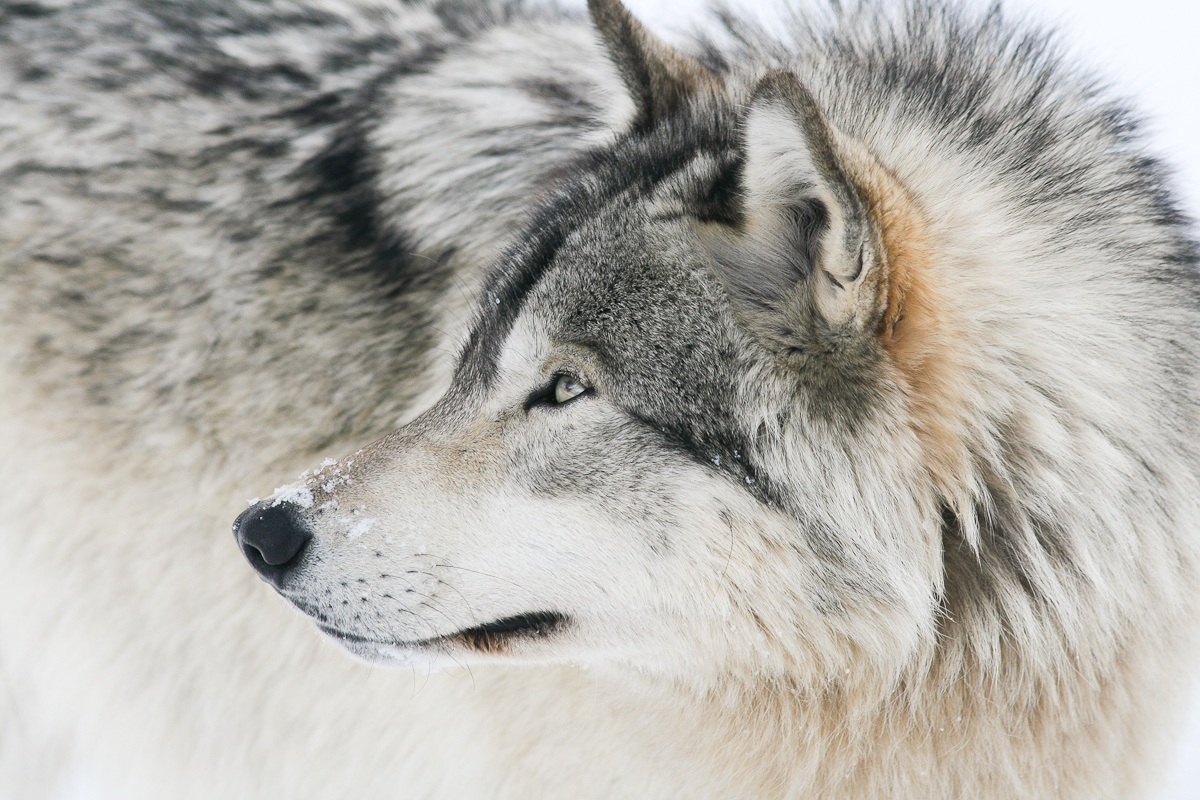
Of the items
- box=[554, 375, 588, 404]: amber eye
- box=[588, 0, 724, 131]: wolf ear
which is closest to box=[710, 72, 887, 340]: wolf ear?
box=[554, 375, 588, 404]: amber eye

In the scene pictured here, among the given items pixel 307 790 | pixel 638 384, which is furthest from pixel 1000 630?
pixel 307 790

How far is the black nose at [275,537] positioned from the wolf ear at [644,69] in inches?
46.1

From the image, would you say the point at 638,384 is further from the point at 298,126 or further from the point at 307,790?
the point at 307,790

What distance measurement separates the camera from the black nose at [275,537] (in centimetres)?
188

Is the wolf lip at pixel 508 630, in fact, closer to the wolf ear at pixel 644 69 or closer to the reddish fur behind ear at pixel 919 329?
the reddish fur behind ear at pixel 919 329

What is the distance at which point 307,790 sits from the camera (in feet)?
9.46

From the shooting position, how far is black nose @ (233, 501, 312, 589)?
6.18ft

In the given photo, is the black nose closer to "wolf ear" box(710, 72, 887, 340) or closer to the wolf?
the wolf

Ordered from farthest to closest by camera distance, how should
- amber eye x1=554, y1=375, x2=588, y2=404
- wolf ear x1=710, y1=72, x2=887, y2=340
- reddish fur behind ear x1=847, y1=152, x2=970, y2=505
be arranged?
amber eye x1=554, y1=375, x2=588, y2=404
reddish fur behind ear x1=847, y1=152, x2=970, y2=505
wolf ear x1=710, y1=72, x2=887, y2=340

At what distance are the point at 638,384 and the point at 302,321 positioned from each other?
4.02 feet

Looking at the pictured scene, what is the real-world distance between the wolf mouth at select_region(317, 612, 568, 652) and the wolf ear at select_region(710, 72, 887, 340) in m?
0.75

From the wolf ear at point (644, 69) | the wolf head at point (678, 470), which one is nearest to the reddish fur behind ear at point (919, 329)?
the wolf head at point (678, 470)

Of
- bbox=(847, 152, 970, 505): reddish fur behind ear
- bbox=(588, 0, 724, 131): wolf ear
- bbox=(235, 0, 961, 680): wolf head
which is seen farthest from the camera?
bbox=(588, 0, 724, 131): wolf ear

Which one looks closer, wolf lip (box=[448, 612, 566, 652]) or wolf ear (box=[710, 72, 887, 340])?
wolf ear (box=[710, 72, 887, 340])
